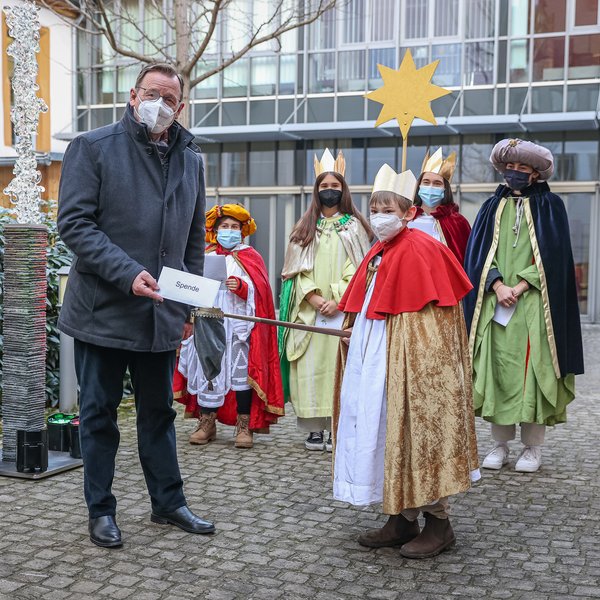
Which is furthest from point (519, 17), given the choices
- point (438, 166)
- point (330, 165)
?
point (330, 165)

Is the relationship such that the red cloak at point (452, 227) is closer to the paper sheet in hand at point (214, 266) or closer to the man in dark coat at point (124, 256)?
the paper sheet in hand at point (214, 266)

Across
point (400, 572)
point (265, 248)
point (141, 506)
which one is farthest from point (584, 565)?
point (265, 248)

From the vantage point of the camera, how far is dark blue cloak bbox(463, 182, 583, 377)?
5.81 metres

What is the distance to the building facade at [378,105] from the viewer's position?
1645cm

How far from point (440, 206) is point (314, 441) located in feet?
6.04

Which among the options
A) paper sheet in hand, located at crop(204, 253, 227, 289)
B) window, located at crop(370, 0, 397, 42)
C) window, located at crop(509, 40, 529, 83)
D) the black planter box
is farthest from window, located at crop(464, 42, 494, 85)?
the black planter box

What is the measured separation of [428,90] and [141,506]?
2.82 m

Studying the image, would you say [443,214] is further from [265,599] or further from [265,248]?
[265,248]

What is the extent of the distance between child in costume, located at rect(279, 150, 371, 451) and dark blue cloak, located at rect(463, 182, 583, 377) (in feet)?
2.70

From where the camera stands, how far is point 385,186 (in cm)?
414

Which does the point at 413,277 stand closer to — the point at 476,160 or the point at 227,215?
the point at 227,215

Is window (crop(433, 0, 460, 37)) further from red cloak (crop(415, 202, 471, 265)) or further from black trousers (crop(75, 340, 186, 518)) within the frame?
black trousers (crop(75, 340, 186, 518))

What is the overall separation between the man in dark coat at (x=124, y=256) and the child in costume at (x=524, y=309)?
230 cm

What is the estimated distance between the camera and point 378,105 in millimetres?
17453
